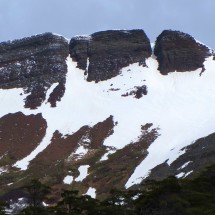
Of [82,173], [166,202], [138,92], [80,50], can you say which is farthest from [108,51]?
[166,202]

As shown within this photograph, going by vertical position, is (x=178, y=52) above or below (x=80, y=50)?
below

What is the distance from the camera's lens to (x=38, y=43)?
531 feet

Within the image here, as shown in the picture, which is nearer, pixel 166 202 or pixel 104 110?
pixel 166 202

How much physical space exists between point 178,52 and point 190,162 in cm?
7348

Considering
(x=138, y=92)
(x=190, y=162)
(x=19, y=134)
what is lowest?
(x=190, y=162)

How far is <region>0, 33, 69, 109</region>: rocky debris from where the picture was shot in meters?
143

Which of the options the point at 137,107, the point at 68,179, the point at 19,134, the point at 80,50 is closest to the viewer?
the point at 68,179

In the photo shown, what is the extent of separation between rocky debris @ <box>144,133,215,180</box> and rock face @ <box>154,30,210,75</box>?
55239 millimetres

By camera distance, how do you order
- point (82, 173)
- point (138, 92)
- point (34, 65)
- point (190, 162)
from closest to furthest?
point (190, 162) < point (82, 173) < point (138, 92) < point (34, 65)

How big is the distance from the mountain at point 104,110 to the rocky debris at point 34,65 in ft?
1.04

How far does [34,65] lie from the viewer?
153 meters

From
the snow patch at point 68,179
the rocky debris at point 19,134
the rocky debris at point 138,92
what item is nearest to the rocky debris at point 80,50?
the rocky debris at point 138,92

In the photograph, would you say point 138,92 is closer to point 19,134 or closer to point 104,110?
point 104,110

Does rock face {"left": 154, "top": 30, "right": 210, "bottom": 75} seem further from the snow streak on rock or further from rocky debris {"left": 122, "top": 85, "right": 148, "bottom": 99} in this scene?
rocky debris {"left": 122, "top": 85, "right": 148, "bottom": 99}
